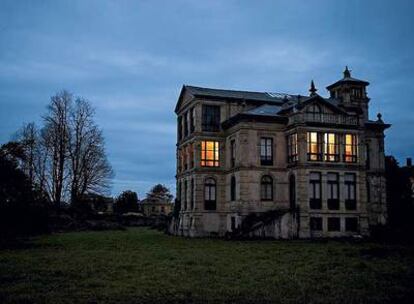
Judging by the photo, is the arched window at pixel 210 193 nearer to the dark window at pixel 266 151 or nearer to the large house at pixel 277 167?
the large house at pixel 277 167

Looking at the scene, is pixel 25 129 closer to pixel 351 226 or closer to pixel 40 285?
pixel 351 226

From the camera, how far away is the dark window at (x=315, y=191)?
124 feet

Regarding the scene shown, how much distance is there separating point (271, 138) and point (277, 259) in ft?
73.6

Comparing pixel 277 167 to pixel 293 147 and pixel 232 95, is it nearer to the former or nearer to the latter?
pixel 293 147

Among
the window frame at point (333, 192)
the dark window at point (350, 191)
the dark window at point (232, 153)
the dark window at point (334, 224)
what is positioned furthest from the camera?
the dark window at point (232, 153)

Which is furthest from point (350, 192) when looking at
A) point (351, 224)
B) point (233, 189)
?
point (233, 189)

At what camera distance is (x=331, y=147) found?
38.8 metres

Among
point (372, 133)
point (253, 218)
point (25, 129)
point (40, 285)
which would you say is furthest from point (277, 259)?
A: point (25, 129)

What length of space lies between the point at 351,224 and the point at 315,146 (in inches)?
285

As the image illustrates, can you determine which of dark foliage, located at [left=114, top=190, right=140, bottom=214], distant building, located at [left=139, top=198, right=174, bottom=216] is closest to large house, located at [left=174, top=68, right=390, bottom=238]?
dark foliage, located at [left=114, top=190, right=140, bottom=214]

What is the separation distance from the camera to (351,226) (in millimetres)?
38562

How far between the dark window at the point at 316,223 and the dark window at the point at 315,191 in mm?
977

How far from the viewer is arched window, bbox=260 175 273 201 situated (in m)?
40.3

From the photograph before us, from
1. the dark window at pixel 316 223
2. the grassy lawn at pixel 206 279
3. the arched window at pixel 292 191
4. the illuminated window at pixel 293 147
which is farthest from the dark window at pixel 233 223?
the grassy lawn at pixel 206 279
